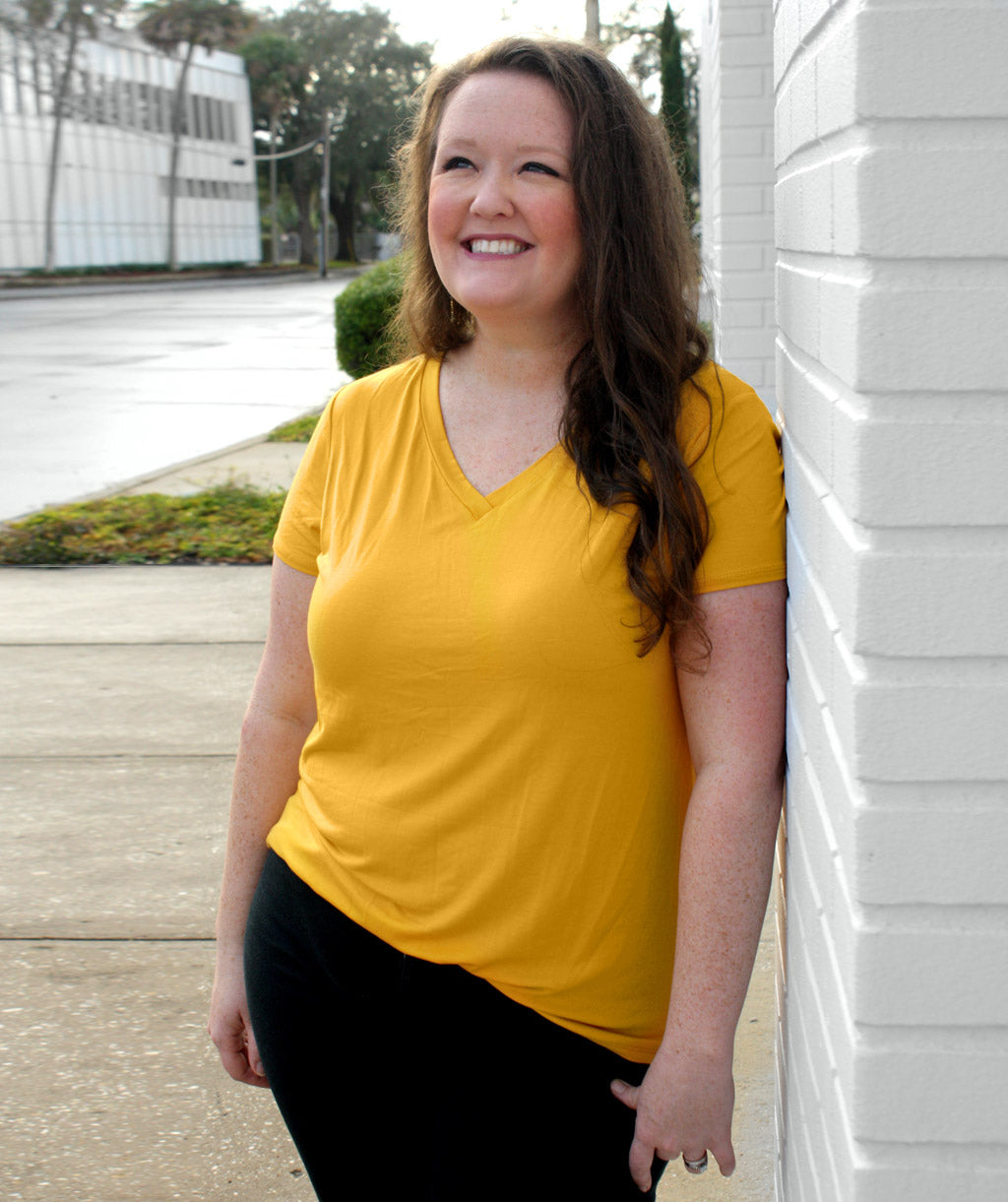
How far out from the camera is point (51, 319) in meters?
27.6

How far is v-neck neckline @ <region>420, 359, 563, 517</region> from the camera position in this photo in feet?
5.26

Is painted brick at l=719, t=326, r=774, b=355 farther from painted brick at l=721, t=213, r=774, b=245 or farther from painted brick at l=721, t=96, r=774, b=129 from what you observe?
painted brick at l=721, t=96, r=774, b=129

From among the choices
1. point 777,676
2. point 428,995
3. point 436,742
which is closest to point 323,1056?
point 428,995

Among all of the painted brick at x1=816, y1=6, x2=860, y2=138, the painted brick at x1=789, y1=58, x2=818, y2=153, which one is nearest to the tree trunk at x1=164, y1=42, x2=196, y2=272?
the painted brick at x1=789, y1=58, x2=818, y2=153

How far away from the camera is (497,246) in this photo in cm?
167

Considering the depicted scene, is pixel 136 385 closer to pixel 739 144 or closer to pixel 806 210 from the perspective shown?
pixel 739 144

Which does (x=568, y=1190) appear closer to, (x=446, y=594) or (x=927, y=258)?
(x=446, y=594)

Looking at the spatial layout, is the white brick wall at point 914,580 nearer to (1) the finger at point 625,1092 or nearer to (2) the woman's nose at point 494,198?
(1) the finger at point 625,1092

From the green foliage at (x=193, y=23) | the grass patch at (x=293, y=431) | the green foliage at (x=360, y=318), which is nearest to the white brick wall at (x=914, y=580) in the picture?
the grass patch at (x=293, y=431)

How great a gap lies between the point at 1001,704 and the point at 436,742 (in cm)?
76

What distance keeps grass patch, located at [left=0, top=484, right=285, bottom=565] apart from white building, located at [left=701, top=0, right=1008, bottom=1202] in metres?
6.08

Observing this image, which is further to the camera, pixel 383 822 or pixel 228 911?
pixel 228 911

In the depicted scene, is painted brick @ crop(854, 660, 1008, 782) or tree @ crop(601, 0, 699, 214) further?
tree @ crop(601, 0, 699, 214)

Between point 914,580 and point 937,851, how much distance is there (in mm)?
209
